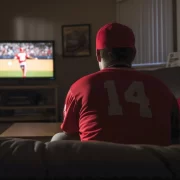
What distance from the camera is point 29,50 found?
4539 mm

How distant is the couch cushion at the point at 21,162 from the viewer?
51cm

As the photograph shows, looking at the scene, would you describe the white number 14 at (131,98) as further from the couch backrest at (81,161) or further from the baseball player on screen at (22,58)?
the baseball player on screen at (22,58)

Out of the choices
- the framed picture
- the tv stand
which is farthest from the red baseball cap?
the framed picture

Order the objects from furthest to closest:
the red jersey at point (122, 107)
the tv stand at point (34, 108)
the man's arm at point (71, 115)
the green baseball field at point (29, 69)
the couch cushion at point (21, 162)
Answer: the green baseball field at point (29, 69)
the tv stand at point (34, 108)
the man's arm at point (71, 115)
the red jersey at point (122, 107)
the couch cushion at point (21, 162)

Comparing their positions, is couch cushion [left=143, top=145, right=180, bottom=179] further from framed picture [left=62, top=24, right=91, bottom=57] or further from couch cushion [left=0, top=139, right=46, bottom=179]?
framed picture [left=62, top=24, right=91, bottom=57]

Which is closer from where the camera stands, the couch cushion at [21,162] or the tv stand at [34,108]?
the couch cushion at [21,162]

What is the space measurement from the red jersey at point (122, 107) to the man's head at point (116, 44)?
8 centimetres

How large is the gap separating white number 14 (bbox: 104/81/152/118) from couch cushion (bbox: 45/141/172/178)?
1.59 feet

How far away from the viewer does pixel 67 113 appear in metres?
1.18

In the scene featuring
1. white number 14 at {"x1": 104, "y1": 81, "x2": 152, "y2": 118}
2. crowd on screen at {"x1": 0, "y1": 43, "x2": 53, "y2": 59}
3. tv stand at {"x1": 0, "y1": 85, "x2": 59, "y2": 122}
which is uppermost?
crowd on screen at {"x1": 0, "y1": 43, "x2": 53, "y2": 59}

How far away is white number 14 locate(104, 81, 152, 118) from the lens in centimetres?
104

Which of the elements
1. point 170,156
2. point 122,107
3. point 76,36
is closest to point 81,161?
point 170,156

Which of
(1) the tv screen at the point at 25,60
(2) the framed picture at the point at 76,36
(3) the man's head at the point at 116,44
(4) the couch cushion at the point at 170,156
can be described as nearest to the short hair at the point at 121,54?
(3) the man's head at the point at 116,44

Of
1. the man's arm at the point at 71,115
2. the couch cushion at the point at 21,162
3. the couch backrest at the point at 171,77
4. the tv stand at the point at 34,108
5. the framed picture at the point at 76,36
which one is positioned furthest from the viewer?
the framed picture at the point at 76,36
